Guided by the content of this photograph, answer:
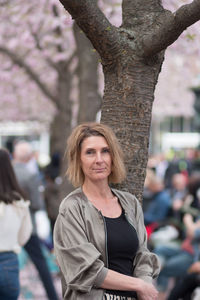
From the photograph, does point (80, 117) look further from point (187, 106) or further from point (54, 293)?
point (187, 106)

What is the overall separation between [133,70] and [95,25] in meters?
0.42

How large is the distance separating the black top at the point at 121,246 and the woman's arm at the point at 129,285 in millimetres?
63

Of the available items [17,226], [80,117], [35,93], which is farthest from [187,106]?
[17,226]

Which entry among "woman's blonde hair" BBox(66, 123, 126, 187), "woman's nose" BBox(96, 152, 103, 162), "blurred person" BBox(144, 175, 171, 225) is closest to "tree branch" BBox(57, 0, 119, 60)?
"woman's blonde hair" BBox(66, 123, 126, 187)

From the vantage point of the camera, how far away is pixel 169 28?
13.0 feet

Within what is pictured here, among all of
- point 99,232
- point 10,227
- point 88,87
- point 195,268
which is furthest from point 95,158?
point 88,87

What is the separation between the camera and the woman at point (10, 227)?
214 inches

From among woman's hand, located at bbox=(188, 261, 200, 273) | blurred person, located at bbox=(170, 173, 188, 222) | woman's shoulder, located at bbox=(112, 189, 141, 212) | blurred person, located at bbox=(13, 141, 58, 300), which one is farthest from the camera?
blurred person, located at bbox=(170, 173, 188, 222)

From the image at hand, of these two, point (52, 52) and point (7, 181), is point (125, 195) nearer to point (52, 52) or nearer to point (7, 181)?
point (7, 181)

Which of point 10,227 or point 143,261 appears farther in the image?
point 10,227

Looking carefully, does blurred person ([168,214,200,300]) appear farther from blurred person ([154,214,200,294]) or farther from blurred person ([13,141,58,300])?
blurred person ([13,141,58,300])

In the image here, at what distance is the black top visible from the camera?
356 centimetres

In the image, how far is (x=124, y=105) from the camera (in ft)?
13.8

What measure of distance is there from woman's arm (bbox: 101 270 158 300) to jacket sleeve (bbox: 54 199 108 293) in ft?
0.12
